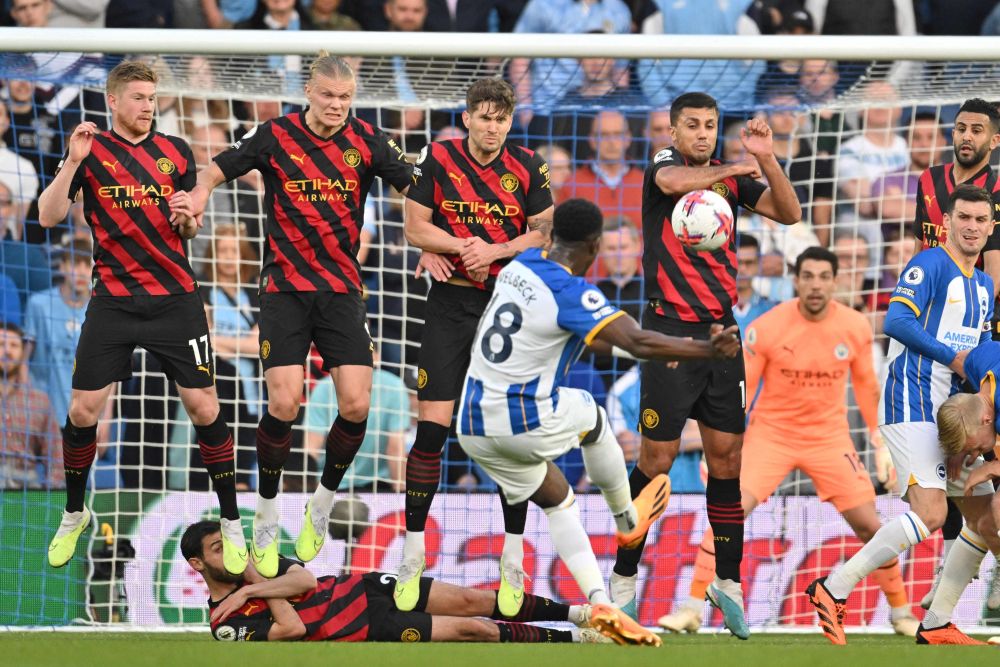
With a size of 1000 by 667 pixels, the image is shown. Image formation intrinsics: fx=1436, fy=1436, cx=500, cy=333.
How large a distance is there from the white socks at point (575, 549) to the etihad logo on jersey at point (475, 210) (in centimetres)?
169

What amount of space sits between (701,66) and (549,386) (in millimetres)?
3734

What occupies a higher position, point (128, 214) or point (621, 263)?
point (128, 214)

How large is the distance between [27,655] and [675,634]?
402 cm

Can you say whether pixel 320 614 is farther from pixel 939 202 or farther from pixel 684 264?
pixel 939 202

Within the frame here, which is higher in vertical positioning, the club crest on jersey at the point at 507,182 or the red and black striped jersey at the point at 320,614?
the club crest on jersey at the point at 507,182

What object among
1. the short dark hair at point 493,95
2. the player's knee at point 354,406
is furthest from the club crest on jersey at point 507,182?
the player's knee at point 354,406

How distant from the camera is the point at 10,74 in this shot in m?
9.22

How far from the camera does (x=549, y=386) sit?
682 centimetres

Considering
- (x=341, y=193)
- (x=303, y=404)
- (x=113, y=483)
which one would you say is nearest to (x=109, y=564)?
(x=113, y=483)

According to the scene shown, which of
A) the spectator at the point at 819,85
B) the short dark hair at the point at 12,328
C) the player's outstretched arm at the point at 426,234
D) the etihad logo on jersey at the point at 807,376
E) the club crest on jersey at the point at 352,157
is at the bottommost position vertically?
the etihad logo on jersey at the point at 807,376

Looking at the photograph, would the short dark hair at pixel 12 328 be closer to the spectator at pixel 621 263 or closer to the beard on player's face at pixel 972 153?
the spectator at pixel 621 263

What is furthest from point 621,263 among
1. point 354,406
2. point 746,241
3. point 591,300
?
point 591,300

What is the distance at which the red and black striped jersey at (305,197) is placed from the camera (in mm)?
7758

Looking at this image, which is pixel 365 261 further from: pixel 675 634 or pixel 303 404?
pixel 675 634
